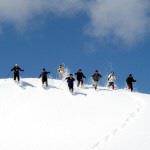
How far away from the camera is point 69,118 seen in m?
45.7

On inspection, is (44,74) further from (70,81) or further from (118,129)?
(118,129)

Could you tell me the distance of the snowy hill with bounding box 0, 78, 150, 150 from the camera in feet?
124

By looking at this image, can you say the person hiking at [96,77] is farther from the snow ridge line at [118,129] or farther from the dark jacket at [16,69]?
the dark jacket at [16,69]

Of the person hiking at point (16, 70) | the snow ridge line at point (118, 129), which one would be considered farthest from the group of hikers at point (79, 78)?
the snow ridge line at point (118, 129)

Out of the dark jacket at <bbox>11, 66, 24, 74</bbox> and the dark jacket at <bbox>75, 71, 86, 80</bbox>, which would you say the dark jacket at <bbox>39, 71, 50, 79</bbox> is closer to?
the dark jacket at <bbox>11, 66, 24, 74</bbox>

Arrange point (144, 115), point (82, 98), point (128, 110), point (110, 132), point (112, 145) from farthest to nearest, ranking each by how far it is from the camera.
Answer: point (82, 98), point (128, 110), point (144, 115), point (110, 132), point (112, 145)

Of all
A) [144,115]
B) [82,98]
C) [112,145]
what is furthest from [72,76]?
[112,145]

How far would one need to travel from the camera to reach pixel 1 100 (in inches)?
2064

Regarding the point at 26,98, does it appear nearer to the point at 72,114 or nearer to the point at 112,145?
the point at 72,114

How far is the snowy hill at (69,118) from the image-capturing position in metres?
37.8

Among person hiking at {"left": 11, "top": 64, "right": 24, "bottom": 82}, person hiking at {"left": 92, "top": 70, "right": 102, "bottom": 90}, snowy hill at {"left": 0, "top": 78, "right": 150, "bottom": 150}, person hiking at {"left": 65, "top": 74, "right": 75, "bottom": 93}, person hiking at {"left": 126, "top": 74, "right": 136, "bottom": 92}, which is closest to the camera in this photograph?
snowy hill at {"left": 0, "top": 78, "right": 150, "bottom": 150}

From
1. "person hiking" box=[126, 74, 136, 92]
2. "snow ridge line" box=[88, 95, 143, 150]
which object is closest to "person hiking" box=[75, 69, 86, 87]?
"person hiking" box=[126, 74, 136, 92]

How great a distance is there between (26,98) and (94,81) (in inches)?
217

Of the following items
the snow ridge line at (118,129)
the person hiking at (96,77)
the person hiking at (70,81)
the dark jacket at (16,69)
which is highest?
the dark jacket at (16,69)
